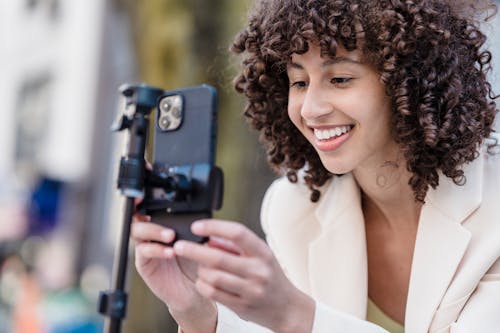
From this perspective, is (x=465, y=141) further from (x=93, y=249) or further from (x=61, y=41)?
(x=61, y=41)

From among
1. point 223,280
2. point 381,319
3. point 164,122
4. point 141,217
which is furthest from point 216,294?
point 381,319

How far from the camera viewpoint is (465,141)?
1.99m

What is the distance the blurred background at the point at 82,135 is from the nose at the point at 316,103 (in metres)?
0.64

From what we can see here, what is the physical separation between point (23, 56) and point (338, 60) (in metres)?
11.4

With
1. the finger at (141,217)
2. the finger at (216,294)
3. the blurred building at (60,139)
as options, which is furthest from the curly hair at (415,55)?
the blurred building at (60,139)

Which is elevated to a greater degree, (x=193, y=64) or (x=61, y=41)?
(x=61, y=41)

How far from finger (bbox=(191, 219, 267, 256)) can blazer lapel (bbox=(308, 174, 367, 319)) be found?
903mm

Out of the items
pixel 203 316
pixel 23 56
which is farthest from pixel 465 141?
pixel 23 56

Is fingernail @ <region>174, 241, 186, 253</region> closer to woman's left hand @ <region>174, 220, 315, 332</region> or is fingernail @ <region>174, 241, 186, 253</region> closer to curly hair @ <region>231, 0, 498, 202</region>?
woman's left hand @ <region>174, 220, 315, 332</region>

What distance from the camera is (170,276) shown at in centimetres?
161

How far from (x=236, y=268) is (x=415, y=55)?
87 cm

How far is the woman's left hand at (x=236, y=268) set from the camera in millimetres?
1337

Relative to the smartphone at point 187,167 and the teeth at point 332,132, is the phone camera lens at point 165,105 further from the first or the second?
the teeth at point 332,132

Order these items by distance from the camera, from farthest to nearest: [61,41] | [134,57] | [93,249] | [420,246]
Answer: [61,41] → [93,249] → [134,57] → [420,246]
